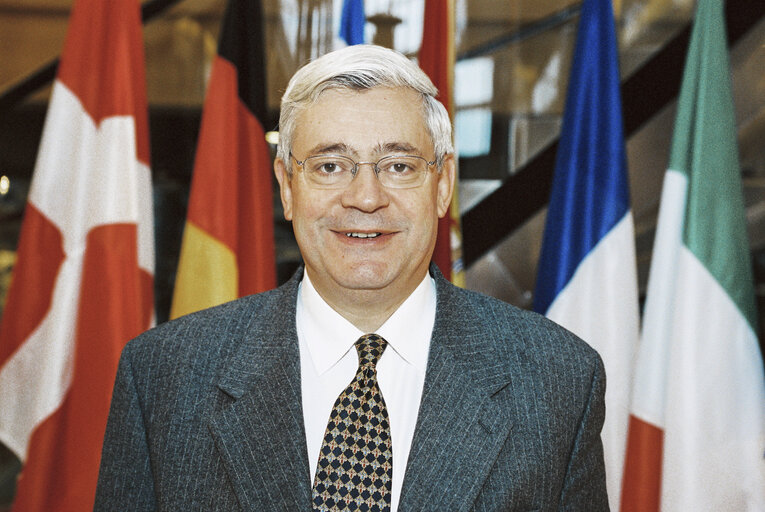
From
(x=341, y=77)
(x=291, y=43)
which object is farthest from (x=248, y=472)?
(x=291, y=43)

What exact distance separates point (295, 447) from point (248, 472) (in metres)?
0.09

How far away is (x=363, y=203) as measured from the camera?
136cm

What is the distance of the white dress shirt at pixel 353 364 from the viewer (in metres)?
1.38

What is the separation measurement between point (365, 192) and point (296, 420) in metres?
0.44

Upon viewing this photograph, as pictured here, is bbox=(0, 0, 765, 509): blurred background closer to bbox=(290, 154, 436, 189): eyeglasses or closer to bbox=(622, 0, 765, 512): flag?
bbox=(622, 0, 765, 512): flag

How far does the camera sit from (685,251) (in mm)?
2379

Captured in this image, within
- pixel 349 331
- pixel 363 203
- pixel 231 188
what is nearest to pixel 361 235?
pixel 363 203

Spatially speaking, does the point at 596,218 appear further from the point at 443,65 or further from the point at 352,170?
the point at 352,170

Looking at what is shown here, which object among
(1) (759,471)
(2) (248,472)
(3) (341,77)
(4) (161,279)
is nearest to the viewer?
(2) (248,472)

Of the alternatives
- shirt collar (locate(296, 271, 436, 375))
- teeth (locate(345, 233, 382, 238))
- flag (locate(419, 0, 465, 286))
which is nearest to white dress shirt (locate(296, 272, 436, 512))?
shirt collar (locate(296, 271, 436, 375))

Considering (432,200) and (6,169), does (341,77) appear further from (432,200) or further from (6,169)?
(6,169)

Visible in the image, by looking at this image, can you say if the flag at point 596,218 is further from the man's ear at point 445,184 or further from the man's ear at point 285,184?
the man's ear at point 285,184

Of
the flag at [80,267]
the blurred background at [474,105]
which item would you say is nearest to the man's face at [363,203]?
the flag at [80,267]

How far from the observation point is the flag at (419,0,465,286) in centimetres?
262
